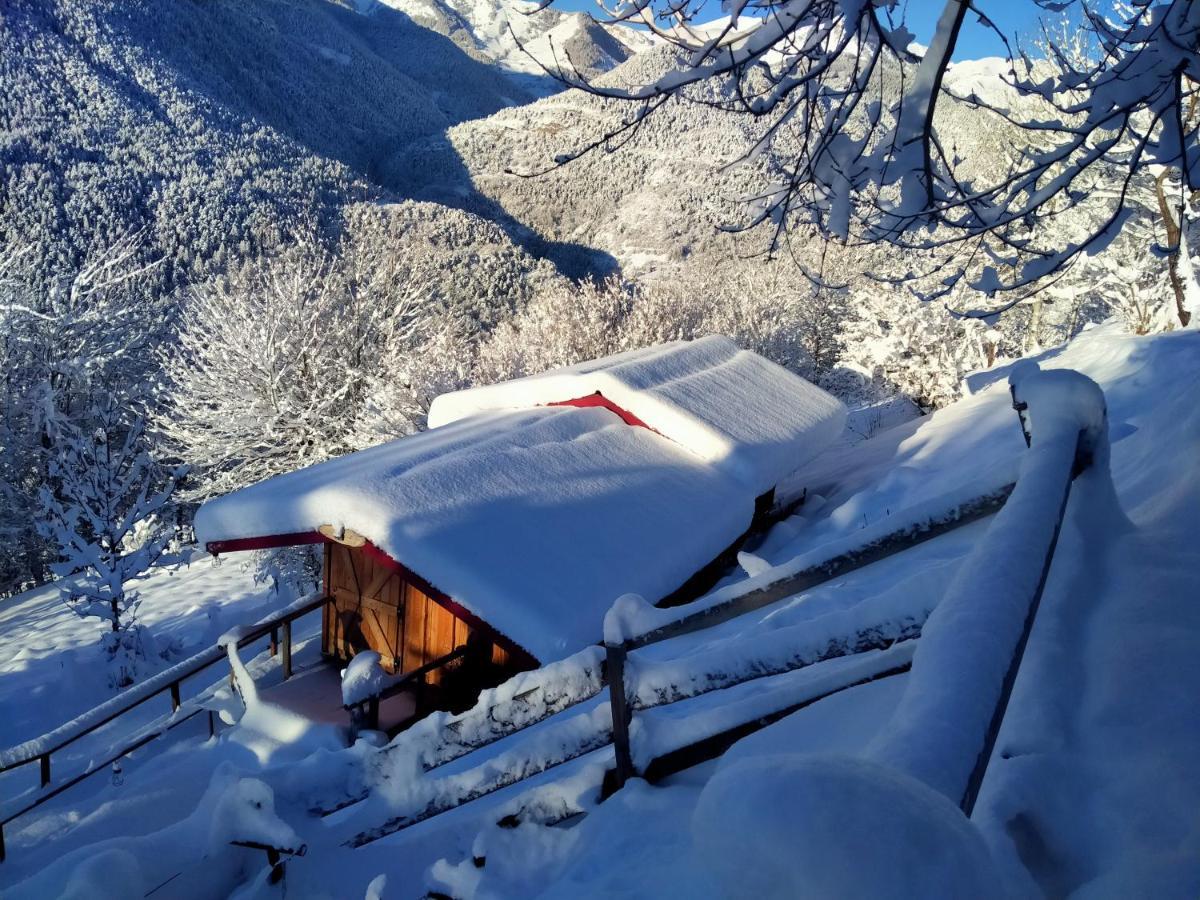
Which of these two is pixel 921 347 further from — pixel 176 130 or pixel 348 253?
pixel 176 130

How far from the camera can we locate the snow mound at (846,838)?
59 centimetres

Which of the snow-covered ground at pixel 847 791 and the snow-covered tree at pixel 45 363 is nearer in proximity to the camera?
the snow-covered ground at pixel 847 791

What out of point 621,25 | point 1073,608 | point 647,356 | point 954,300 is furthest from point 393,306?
point 1073,608

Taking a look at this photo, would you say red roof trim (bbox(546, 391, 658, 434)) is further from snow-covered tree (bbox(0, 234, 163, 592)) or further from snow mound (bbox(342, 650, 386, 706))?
snow-covered tree (bbox(0, 234, 163, 592))

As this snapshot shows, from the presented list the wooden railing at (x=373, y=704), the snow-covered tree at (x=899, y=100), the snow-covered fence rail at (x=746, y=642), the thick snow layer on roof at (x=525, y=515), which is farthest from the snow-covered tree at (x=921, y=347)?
the snow-covered fence rail at (x=746, y=642)

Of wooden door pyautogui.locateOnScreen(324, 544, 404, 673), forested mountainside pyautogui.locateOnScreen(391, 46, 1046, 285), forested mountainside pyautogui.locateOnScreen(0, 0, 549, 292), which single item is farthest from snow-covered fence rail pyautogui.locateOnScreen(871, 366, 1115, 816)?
forested mountainside pyautogui.locateOnScreen(391, 46, 1046, 285)

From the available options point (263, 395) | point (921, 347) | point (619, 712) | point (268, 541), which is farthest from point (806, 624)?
point (921, 347)

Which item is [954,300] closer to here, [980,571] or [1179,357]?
[1179,357]

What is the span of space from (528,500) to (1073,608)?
588cm

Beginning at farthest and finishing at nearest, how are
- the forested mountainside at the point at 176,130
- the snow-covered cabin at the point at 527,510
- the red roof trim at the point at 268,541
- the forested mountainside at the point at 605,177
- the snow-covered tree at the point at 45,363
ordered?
the forested mountainside at the point at 605,177, the forested mountainside at the point at 176,130, the snow-covered tree at the point at 45,363, the red roof trim at the point at 268,541, the snow-covered cabin at the point at 527,510

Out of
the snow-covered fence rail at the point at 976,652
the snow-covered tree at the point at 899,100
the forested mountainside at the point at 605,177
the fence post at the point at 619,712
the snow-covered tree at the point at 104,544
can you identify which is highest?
the forested mountainside at the point at 605,177

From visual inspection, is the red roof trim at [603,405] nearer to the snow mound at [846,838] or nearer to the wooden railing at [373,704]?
the wooden railing at [373,704]

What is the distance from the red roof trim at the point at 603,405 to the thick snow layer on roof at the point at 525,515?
853 mm

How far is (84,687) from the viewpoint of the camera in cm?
1109
